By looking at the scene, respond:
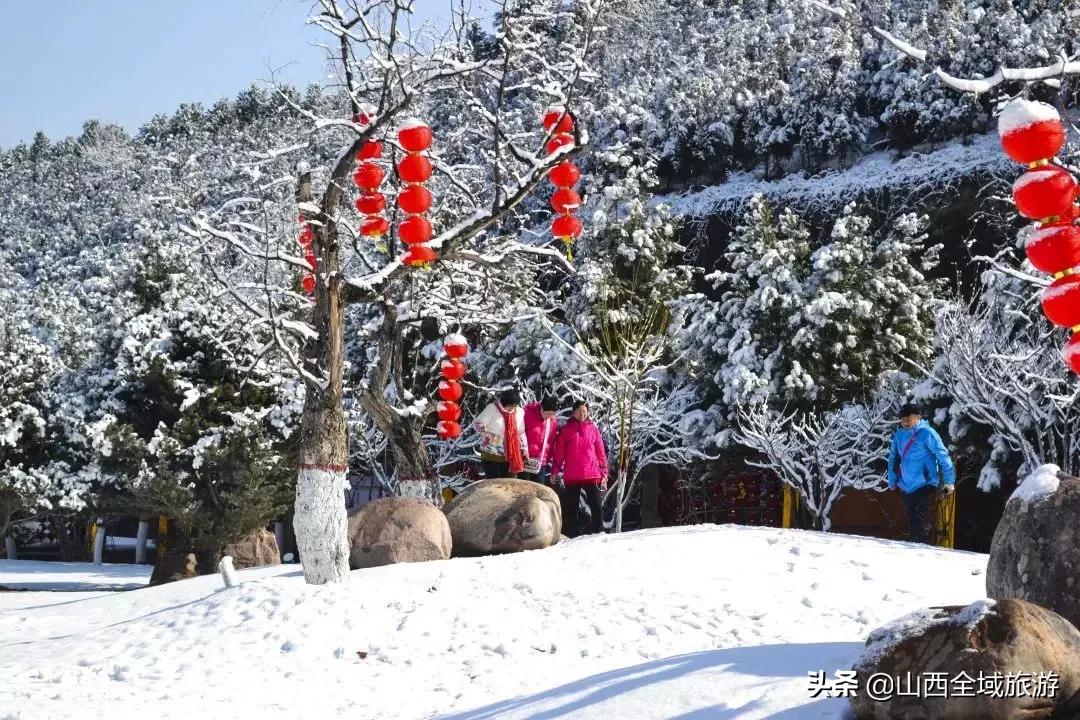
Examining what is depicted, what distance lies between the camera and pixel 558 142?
403 inches

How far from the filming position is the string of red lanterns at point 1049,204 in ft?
14.6

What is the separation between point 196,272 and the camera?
867 inches

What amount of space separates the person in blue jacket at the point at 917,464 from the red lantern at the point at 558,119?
4.54 m

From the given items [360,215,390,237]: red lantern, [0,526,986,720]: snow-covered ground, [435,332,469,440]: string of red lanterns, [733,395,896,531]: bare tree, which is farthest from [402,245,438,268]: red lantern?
[733,395,896,531]: bare tree

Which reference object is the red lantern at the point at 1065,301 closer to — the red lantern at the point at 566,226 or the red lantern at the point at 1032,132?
the red lantern at the point at 1032,132

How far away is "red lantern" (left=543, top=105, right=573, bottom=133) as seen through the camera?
10.2 meters

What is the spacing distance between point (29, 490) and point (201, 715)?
1723 centimetres

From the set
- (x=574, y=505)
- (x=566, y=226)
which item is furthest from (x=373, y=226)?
(x=574, y=505)

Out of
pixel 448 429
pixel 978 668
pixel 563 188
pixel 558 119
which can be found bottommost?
pixel 978 668

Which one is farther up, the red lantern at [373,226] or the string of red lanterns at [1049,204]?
the red lantern at [373,226]

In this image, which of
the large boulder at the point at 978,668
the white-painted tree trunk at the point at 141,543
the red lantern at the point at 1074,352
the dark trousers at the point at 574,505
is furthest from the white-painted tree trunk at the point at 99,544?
the red lantern at the point at 1074,352

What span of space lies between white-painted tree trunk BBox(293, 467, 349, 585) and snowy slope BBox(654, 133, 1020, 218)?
16.2m

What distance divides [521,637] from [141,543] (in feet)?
75.0

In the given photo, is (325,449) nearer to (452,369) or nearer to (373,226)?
(373,226)
